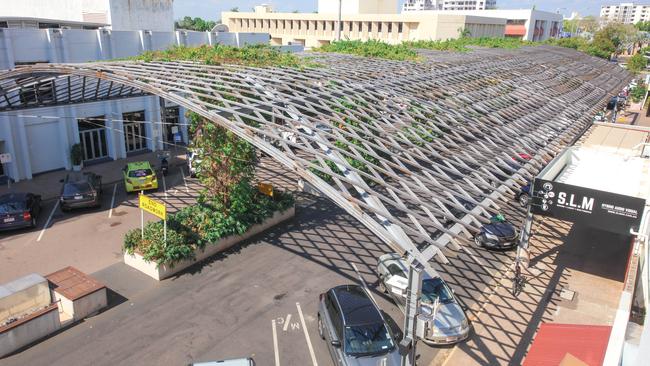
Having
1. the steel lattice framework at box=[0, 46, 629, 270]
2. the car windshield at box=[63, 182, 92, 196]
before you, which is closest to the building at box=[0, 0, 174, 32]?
the steel lattice framework at box=[0, 46, 629, 270]

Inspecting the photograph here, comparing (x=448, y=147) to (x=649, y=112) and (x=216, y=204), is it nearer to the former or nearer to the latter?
(x=216, y=204)

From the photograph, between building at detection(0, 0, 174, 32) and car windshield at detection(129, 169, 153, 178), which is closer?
car windshield at detection(129, 169, 153, 178)

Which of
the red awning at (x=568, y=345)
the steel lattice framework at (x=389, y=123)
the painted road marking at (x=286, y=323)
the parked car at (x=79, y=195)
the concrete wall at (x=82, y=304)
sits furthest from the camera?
the parked car at (x=79, y=195)

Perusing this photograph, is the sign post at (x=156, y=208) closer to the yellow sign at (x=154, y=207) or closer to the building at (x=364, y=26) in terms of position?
the yellow sign at (x=154, y=207)

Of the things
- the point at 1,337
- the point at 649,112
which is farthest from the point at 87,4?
the point at 649,112

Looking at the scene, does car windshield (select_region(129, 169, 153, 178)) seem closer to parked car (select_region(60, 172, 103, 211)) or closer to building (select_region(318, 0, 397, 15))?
parked car (select_region(60, 172, 103, 211))

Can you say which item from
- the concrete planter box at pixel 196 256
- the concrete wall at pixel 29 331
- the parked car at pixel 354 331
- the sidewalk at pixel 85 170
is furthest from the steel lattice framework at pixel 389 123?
the concrete wall at pixel 29 331
